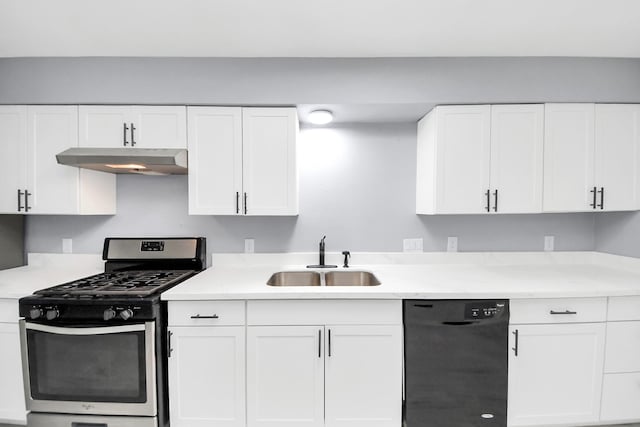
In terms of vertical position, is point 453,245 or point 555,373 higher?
point 453,245

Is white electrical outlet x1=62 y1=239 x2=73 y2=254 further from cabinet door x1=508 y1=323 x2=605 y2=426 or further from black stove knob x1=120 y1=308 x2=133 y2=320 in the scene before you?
cabinet door x1=508 y1=323 x2=605 y2=426

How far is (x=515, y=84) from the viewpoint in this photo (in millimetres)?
2141

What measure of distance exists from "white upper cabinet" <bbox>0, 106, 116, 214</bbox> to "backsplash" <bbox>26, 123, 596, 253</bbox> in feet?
1.37

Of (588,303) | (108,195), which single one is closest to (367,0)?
(588,303)

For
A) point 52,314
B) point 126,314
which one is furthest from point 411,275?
point 52,314

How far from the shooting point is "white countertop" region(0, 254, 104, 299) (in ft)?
6.33

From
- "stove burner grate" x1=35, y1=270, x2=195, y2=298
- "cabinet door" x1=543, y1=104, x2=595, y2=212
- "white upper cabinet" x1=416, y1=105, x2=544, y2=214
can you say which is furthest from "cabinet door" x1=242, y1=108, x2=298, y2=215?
"cabinet door" x1=543, y1=104, x2=595, y2=212

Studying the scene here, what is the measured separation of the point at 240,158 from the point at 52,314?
4.64 feet

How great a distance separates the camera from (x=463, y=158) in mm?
2176

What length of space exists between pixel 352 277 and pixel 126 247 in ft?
6.01

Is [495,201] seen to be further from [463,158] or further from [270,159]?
Result: [270,159]

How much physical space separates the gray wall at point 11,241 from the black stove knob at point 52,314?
112 cm

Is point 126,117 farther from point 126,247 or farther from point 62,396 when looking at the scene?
point 62,396

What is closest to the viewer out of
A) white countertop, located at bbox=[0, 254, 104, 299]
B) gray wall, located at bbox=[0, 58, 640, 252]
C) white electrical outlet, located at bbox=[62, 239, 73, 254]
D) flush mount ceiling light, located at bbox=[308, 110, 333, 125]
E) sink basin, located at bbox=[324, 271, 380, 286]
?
white countertop, located at bbox=[0, 254, 104, 299]
